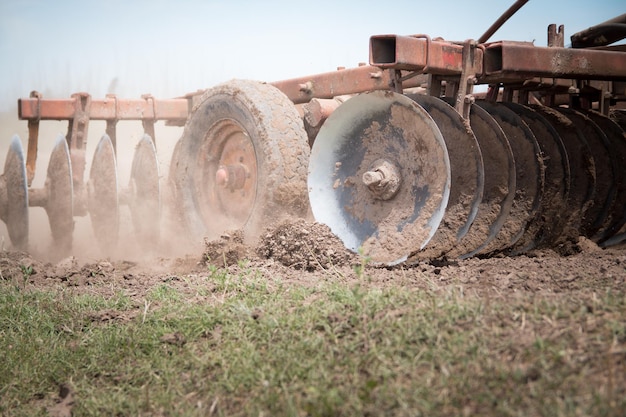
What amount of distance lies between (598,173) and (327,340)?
10.5 feet

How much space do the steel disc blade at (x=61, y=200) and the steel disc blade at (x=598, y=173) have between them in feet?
14.7

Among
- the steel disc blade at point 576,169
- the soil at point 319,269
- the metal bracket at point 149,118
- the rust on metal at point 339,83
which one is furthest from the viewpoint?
the metal bracket at point 149,118

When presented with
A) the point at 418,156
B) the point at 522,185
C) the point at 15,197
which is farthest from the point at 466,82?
the point at 15,197

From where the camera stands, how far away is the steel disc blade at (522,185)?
435 centimetres

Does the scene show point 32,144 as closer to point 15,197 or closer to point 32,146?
point 32,146

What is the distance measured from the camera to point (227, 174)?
18.1 ft

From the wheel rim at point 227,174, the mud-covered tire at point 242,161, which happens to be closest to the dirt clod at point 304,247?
the mud-covered tire at point 242,161

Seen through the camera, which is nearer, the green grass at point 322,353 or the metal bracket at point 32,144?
the green grass at point 322,353

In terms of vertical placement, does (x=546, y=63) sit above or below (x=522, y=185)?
above

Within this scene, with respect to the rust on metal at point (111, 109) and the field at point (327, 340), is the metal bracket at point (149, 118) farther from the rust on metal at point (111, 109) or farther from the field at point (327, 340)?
the field at point (327, 340)

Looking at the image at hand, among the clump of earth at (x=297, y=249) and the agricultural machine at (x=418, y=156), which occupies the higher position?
the agricultural machine at (x=418, y=156)

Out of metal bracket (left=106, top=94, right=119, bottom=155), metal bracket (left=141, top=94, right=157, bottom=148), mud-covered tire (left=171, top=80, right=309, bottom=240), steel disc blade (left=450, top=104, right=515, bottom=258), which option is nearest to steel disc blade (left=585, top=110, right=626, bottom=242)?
steel disc blade (left=450, top=104, right=515, bottom=258)

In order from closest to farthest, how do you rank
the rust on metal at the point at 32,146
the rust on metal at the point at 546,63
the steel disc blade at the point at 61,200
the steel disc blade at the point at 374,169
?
1. the steel disc blade at the point at 374,169
2. the rust on metal at the point at 546,63
3. the steel disc blade at the point at 61,200
4. the rust on metal at the point at 32,146

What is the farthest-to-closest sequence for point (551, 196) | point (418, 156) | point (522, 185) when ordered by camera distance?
point (551, 196) < point (522, 185) < point (418, 156)
